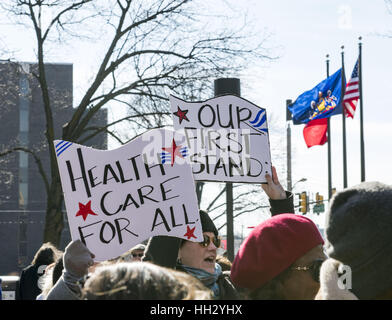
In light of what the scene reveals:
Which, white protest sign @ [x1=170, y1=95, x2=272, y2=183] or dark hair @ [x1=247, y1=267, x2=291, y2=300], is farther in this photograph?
white protest sign @ [x1=170, y1=95, x2=272, y2=183]

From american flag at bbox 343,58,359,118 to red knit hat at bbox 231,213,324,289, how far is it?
1496 cm

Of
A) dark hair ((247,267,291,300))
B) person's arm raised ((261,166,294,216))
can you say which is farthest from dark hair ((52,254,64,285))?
dark hair ((247,267,291,300))

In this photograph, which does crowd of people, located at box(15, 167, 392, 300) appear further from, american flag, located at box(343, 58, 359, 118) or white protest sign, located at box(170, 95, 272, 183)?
american flag, located at box(343, 58, 359, 118)

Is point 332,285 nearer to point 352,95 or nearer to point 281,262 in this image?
point 281,262

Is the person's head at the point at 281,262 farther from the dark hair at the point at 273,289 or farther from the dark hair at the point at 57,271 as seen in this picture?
the dark hair at the point at 57,271

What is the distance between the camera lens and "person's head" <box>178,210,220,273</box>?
3.83m

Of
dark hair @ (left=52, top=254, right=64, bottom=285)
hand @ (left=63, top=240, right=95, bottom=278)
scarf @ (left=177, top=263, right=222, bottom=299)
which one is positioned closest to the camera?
hand @ (left=63, top=240, right=95, bottom=278)

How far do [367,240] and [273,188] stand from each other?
2.30 m

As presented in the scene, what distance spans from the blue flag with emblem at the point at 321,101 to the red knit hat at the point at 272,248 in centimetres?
1420

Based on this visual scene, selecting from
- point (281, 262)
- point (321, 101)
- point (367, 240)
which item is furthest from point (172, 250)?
point (321, 101)

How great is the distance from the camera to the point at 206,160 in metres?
4.76

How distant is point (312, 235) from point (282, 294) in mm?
274

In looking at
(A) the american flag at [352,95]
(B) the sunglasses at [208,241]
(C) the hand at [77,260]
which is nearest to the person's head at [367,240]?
(C) the hand at [77,260]

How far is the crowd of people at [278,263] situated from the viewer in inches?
66.4
